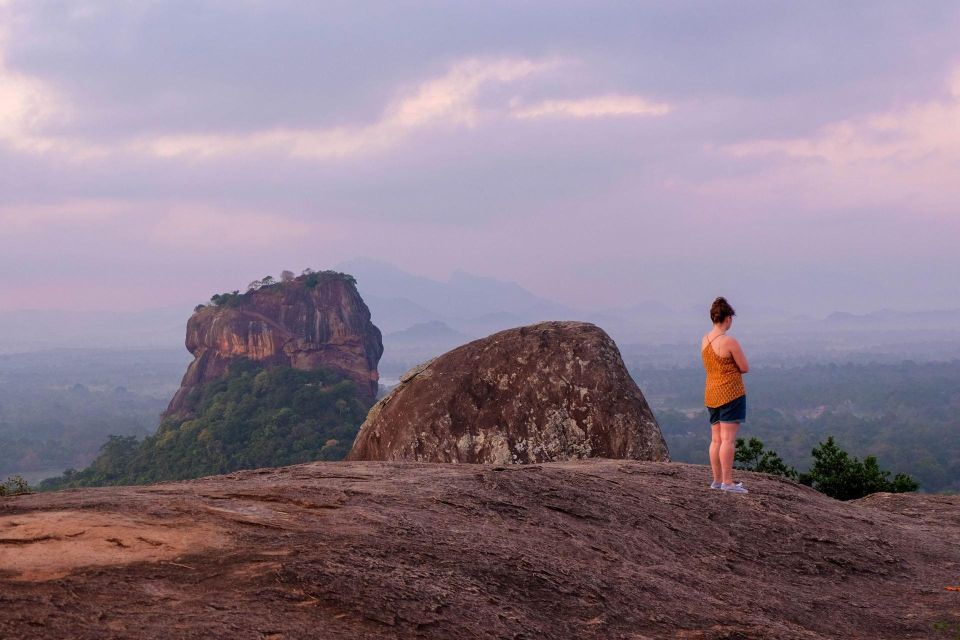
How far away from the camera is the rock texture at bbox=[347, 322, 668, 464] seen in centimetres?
1552

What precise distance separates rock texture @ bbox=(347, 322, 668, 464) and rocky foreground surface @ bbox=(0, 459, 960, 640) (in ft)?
18.5

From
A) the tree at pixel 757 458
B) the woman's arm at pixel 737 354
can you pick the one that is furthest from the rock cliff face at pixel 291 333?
the woman's arm at pixel 737 354

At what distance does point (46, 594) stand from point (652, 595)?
13.8 ft

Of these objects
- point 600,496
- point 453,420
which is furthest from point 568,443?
point 600,496

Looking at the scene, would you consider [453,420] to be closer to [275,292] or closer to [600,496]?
[600,496]

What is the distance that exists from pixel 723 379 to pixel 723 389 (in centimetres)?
12

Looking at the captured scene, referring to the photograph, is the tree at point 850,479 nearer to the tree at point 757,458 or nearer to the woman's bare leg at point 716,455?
the tree at point 757,458

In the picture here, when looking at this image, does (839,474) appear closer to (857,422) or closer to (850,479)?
(850,479)

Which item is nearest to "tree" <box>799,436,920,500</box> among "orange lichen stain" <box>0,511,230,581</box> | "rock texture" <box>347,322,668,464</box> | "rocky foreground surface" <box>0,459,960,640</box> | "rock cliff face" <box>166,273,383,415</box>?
"rock texture" <box>347,322,668,464</box>

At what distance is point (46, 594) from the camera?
4680 mm

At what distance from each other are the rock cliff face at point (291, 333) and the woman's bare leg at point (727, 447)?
78.8 meters

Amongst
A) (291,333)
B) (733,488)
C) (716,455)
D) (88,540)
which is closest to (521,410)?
(716,455)

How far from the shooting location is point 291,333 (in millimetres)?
90062

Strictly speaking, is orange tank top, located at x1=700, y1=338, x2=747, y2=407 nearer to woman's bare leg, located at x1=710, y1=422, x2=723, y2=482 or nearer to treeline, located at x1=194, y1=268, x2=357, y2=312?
woman's bare leg, located at x1=710, y1=422, x2=723, y2=482
